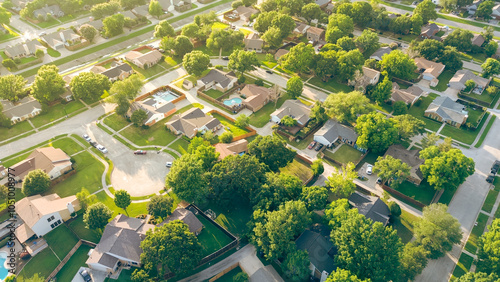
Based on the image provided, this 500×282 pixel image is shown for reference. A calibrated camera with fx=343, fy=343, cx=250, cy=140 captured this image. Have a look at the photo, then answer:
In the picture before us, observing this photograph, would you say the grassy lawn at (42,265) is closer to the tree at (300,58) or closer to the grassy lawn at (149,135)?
the grassy lawn at (149,135)

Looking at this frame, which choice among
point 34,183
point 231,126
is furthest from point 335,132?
point 34,183

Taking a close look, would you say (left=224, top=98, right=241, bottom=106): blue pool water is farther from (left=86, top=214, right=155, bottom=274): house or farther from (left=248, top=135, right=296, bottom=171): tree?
(left=86, top=214, right=155, bottom=274): house

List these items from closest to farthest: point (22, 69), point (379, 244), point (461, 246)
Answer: point (379, 244) < point (461, 246) < point (22, 69)

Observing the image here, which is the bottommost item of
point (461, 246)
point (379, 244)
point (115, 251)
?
point (461, 246)

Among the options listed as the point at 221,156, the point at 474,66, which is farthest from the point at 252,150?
the point at 474,66

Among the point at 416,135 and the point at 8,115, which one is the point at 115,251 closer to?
the point at 8,115

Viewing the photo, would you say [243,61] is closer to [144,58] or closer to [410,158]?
[144,58]
